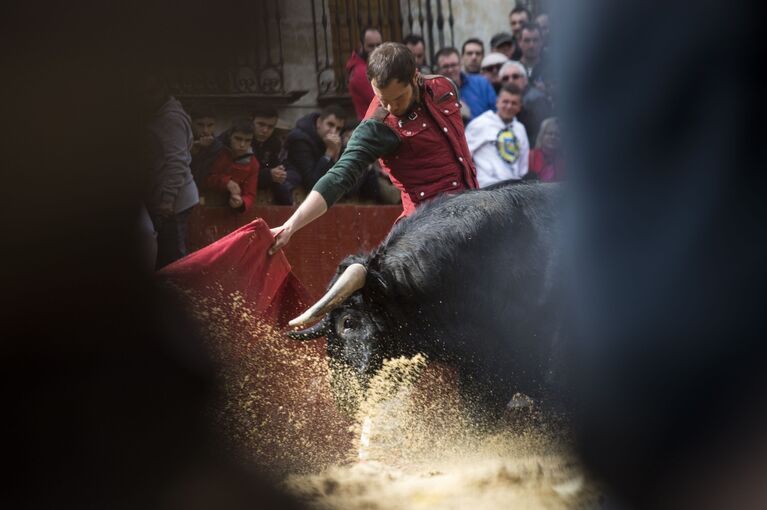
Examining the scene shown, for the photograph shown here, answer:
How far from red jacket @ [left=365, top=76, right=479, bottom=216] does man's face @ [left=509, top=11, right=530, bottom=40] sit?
2963 mm

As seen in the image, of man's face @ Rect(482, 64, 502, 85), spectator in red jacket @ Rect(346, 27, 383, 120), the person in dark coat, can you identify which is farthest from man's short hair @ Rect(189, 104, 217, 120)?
man's face @ Rect(482, 64, 502, 85)

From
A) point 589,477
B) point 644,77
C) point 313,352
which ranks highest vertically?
point 644,77

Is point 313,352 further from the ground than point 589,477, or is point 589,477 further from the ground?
point 589,477

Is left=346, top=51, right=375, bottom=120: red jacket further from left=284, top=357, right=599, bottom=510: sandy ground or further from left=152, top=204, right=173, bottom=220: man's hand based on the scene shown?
left=152, top=204, right=173, bottom=220: man's hand

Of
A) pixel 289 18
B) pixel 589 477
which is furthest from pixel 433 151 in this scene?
pixel 289 18

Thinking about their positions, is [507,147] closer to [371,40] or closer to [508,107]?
[508,107]

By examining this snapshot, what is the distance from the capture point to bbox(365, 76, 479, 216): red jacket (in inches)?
147

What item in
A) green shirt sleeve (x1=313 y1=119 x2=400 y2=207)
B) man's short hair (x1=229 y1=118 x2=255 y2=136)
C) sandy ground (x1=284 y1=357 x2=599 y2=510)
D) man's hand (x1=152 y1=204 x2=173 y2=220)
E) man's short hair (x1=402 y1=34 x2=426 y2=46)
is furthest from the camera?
man's short hair (x1=402 y1=34 x2=426 y2=46)

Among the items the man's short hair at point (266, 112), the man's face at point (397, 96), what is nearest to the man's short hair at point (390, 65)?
the man's face at point (397, 96)

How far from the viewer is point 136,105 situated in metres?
0.52

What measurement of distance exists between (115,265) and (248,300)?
3.20 m

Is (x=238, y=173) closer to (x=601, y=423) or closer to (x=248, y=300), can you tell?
(x=248, y=300)

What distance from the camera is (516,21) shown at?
22.2 ft

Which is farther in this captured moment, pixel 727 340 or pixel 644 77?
pixel 727 340
